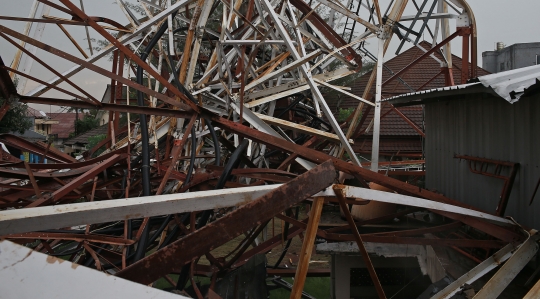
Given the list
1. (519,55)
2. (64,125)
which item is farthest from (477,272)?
(64,125)

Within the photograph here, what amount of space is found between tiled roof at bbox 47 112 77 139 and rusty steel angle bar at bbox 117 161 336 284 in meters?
40.5

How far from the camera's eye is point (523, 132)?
16.3ft

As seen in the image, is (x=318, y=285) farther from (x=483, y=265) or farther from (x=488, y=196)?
(x=483, y=265)

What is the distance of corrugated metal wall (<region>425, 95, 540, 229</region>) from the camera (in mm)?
4871

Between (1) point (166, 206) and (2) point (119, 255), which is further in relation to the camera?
(2) point (119, 255)

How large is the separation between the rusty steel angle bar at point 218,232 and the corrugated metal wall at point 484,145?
11.0 feet

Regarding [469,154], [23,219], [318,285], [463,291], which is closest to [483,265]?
[463,291]

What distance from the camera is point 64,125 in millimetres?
45312

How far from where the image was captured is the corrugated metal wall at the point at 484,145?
4.87 meters

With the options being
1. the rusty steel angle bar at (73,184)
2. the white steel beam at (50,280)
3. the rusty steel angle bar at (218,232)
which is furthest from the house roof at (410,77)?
the white steel beam at (50,280)

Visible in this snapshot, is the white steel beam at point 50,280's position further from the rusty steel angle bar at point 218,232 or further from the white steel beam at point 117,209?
the rusty steel angle bar at point 218,232

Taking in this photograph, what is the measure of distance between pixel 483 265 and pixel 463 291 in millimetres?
320

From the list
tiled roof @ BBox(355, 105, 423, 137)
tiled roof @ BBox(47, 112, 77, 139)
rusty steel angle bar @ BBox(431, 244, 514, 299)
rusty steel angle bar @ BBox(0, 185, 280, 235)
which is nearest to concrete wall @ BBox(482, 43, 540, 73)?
tiled roof @ BBox(355, 105, 423, 137)

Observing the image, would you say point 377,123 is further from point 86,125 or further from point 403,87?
point 86,125
